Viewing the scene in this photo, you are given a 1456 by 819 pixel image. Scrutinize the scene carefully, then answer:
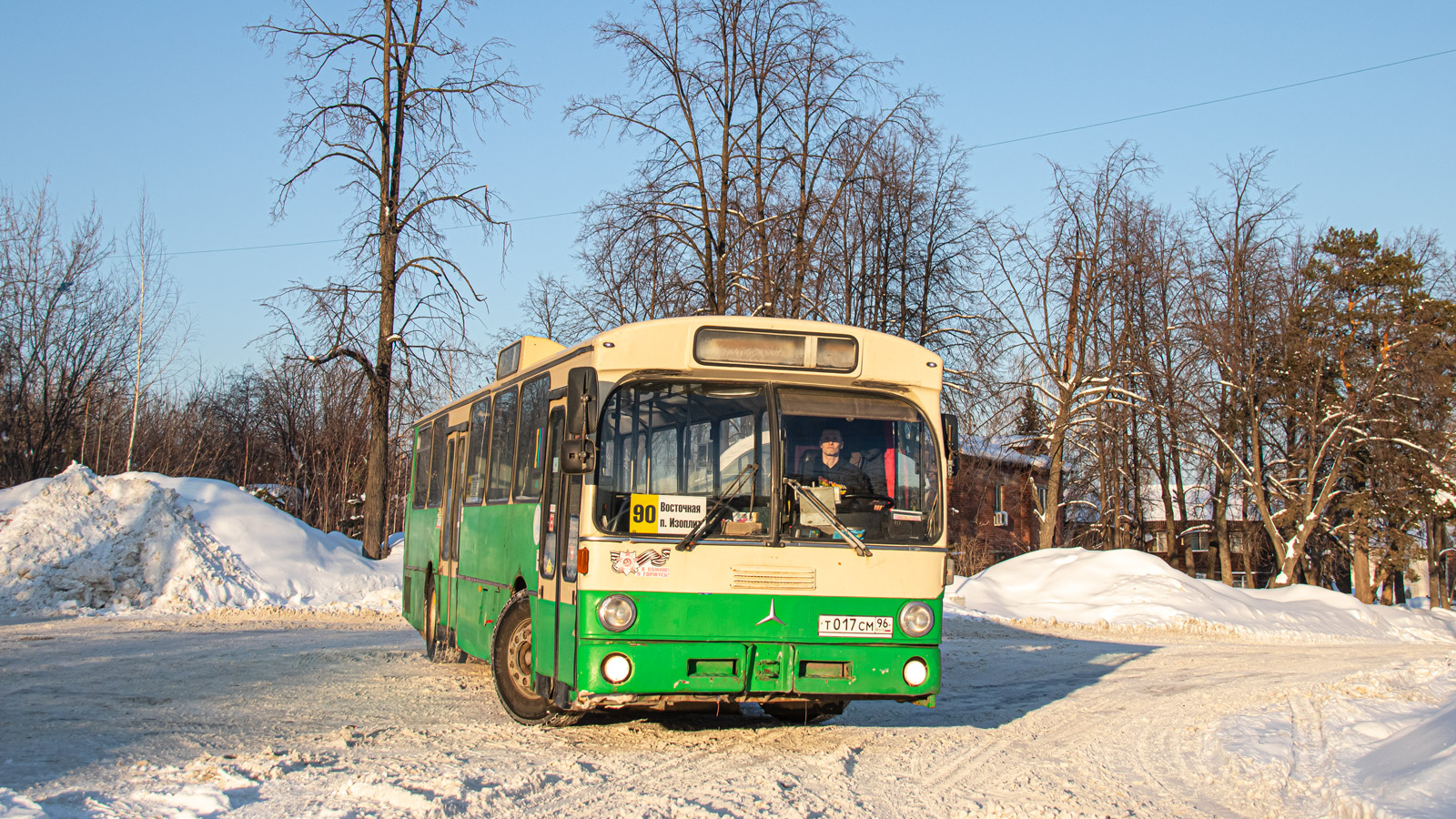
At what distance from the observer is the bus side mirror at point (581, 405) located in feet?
23.7

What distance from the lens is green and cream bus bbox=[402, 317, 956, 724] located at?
7211 mm

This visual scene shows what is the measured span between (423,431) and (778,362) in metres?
7.38

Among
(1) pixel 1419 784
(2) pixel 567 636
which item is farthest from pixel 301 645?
(1) pixel 1419 784

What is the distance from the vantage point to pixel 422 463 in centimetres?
1372

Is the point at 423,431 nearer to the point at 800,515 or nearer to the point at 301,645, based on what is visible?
the point at 301,645

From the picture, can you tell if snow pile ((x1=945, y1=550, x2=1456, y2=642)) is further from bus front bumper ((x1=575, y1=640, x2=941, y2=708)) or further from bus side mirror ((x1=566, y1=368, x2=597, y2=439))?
bus side mirror ((x1=566, y1=368, x2=597, y2=439))

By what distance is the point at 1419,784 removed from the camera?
6.39 m

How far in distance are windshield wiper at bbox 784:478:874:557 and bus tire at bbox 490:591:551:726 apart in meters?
2.63

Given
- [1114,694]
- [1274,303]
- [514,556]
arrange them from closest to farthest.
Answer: [514,556] < [1114,694] < [1274,303]

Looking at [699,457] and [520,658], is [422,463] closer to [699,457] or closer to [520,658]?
[520,658]

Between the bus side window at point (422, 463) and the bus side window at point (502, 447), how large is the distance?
3470 mm

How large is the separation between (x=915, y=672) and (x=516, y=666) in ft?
10.7

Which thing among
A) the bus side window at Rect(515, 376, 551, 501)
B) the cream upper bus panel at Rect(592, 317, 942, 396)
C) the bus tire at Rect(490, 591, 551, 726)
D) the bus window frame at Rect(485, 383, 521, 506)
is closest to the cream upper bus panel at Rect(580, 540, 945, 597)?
the cream upper bus panel at Rect(592, 317, 942, 396)

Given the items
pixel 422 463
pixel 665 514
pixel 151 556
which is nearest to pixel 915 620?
pixel 665 514
